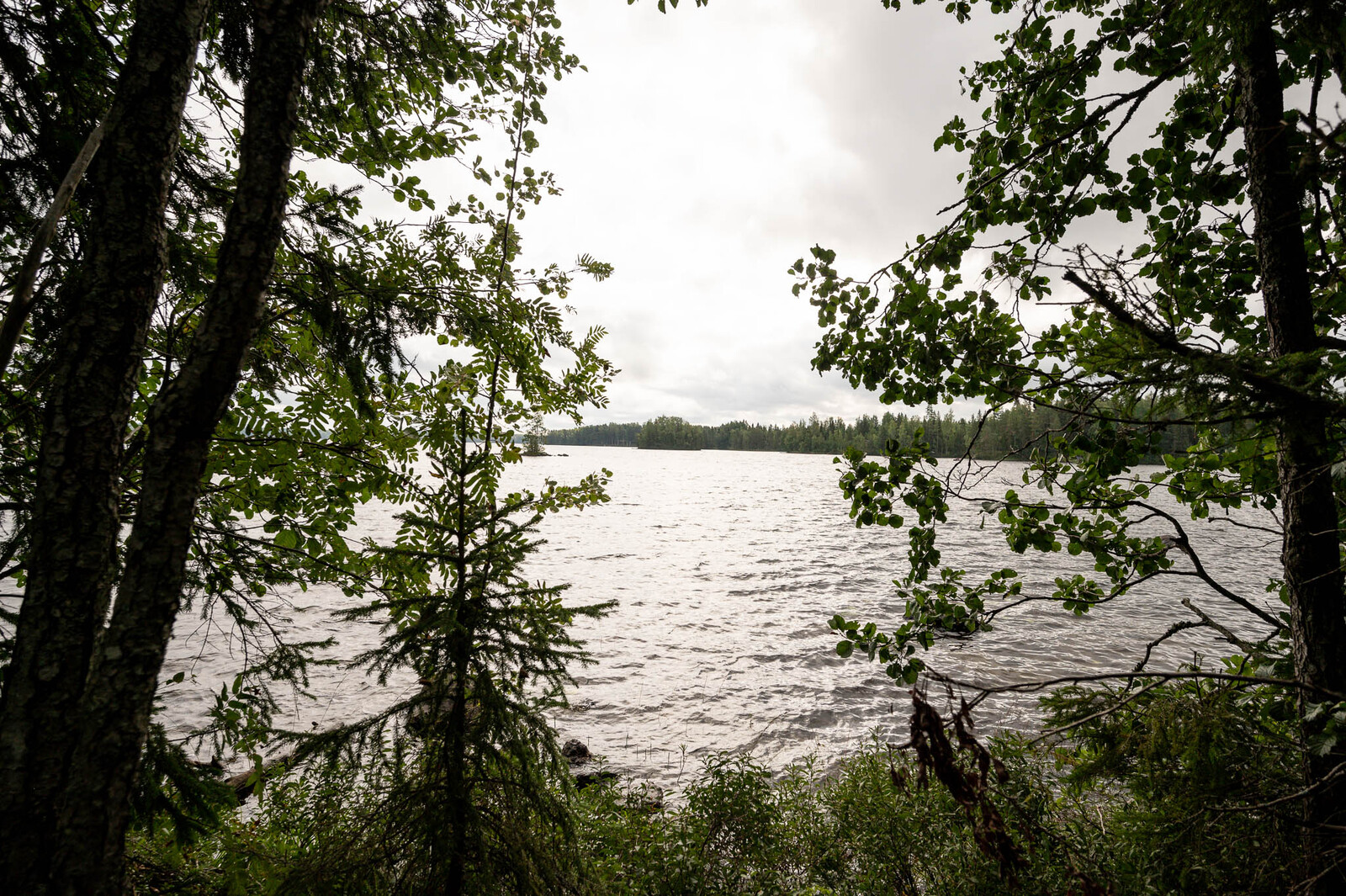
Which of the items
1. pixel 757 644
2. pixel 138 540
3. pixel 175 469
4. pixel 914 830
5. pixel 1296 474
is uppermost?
pixel 1296 474

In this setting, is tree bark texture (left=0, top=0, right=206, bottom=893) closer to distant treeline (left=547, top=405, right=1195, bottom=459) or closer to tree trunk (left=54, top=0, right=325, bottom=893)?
tree trunk (left=54, top=0, right=325, bottom=893)

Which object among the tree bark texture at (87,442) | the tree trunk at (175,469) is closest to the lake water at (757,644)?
the tree trunk at (175,469)

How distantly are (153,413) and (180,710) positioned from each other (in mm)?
11364

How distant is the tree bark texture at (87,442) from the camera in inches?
82.8

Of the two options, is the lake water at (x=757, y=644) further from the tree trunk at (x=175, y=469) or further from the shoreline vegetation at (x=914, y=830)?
the tree trunk at (x=175, y=469)

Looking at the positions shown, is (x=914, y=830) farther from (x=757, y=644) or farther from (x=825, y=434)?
(x=825, y=434)

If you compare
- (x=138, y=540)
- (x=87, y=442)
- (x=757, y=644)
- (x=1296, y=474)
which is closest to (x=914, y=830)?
(x=1296, y=474)

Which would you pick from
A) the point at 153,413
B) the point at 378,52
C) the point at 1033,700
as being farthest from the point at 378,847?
the point at 1033,700

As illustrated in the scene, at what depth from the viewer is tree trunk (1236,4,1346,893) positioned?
2.28 meters

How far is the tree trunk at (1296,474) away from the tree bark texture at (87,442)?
4732 millimetres

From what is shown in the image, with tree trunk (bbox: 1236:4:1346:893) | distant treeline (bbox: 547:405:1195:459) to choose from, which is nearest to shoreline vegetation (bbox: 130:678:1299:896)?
tree trunk (bbox: 1236:4:1346:893)

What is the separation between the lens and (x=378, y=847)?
2986mm

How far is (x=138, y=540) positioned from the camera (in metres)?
2.01

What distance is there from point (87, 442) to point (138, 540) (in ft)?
1.93
